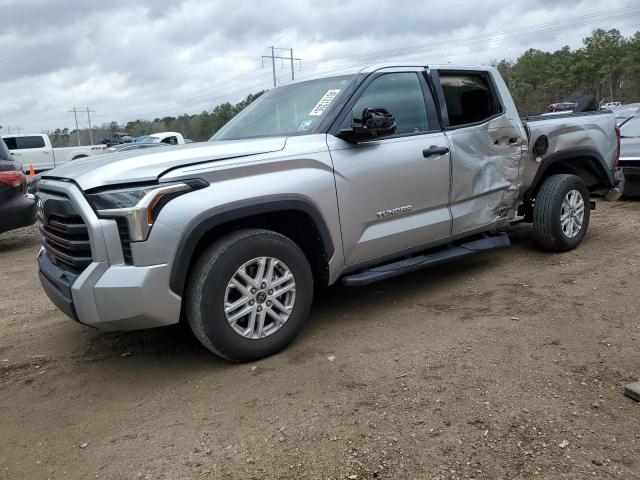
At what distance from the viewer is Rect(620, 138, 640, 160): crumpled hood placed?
856 centimetres

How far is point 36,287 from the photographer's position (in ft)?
18.8

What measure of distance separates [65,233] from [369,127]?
1943mm

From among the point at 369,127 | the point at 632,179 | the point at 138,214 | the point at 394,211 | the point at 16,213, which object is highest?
the point at 369,127

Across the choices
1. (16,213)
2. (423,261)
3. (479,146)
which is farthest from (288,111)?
(16,213)

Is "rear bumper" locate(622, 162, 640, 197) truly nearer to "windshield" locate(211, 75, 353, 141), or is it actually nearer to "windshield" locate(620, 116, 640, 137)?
"windshield" locate(620, 116, 640, 137)

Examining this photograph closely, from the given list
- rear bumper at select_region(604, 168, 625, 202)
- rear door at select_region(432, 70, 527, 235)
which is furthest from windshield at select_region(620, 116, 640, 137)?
rear door at select_region(432, 70, 527, 235)

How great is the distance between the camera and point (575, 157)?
5.64 meters

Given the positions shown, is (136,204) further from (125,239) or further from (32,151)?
(32,151)

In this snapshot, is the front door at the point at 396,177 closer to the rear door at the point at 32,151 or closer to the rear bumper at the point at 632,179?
the rear bumper at the point at 632,179

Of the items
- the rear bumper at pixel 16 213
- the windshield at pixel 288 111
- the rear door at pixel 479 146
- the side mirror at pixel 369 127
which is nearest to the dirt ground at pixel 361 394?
the rear door at pixel 479 146

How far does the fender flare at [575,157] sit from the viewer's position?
211 inches

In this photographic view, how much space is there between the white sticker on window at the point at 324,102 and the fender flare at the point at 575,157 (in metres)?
2.40

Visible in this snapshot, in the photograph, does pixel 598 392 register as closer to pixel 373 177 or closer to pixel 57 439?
pixel 373 177

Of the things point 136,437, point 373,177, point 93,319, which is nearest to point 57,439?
point 136,437
